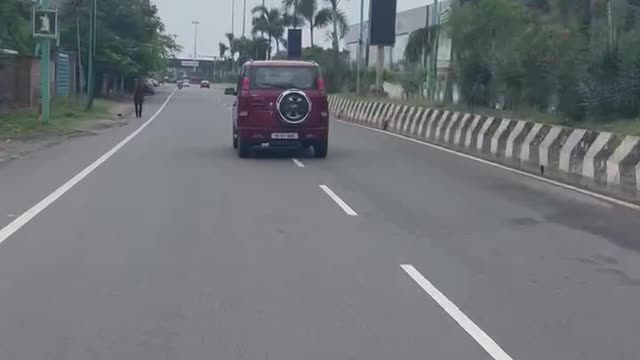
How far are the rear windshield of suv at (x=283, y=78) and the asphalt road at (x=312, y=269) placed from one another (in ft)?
16.1

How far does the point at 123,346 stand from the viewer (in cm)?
729

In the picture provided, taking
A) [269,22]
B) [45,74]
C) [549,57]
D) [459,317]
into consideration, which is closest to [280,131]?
[549,57]

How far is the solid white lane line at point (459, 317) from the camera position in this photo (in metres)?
7.25

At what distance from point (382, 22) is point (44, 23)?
56.5ft

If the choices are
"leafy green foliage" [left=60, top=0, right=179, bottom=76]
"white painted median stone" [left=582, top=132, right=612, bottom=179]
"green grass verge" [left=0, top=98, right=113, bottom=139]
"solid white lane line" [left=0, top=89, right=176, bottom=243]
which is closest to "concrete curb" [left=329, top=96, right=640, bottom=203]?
"white painted median stone" [left=582, top=132, right=612, bottom=179]

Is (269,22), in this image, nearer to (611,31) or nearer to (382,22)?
(382,22)

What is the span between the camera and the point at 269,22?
11388cm

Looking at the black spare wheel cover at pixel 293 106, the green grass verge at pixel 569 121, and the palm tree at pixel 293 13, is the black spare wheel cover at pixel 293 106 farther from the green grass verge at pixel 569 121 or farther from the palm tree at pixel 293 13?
the palm tree at pixel 293 13

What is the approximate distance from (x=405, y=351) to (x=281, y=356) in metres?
0.81

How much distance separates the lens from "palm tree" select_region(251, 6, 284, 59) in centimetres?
11288

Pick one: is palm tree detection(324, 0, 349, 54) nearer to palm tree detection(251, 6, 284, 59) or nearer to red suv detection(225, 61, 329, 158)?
palm tree detection(251, 6, 284, 59)

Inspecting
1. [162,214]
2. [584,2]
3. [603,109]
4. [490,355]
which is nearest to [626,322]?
[490,355]

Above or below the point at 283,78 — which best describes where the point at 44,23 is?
above

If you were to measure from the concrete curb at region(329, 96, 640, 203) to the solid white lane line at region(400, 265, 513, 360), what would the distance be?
7.40 m
